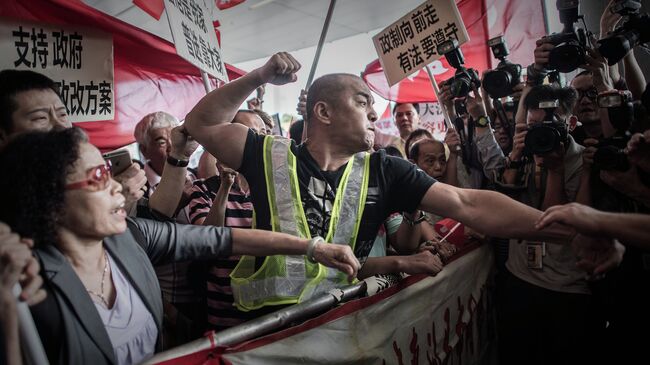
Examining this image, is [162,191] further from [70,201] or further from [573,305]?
[573,305]

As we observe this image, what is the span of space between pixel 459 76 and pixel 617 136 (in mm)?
1040

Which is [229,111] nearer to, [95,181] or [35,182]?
[95,181]

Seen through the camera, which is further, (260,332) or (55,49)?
(55,49)

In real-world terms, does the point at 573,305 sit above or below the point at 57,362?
below

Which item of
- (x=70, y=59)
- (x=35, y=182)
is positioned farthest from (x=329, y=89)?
(x=70, y=59)

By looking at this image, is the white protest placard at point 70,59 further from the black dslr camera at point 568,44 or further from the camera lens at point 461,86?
the black dslr camera at point 568,44

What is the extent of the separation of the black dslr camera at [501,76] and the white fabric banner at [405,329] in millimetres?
919

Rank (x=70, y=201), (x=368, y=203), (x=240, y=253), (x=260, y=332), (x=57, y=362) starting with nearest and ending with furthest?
1. (x=57, y=362)
2. (x=70, y=201)
3. (x=260, y=332)
4. (x=240, y=253)
5. (x=368, y=203)

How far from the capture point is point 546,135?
209cm

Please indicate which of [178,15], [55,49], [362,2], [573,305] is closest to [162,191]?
[178,15]

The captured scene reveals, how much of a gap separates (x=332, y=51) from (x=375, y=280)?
889 cm

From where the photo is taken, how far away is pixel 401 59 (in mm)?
3715

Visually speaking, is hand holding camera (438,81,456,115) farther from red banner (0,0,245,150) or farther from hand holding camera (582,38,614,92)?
red banner (0,0,245,150)

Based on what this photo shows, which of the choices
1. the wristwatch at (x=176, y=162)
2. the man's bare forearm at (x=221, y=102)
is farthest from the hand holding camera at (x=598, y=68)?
the wristwatch at (x=176, y=162)
